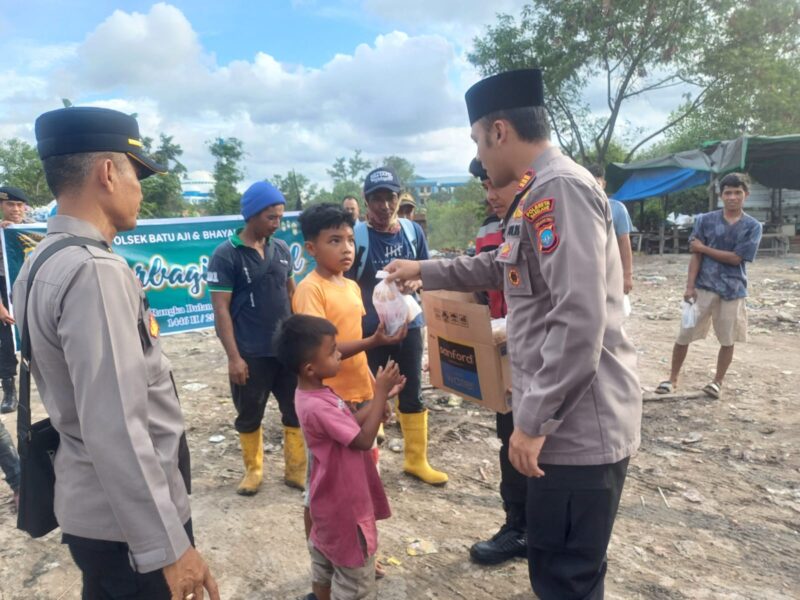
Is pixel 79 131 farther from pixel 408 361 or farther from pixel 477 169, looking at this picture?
pixel 408 361

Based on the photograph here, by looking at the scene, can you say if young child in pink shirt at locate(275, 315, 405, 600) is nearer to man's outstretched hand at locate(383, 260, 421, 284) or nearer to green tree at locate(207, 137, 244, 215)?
man's outstretched hand at locate(383, 260, 421, 284)

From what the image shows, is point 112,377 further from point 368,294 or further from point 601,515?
point 368,294

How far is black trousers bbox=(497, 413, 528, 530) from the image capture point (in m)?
2.85

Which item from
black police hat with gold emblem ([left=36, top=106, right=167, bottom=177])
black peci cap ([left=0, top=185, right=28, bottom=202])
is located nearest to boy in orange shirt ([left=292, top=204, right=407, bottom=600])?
black police hat with gold emblem ([left=36, top=106, right=167, bottom=177])

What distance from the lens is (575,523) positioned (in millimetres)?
1677

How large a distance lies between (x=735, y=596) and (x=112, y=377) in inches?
113

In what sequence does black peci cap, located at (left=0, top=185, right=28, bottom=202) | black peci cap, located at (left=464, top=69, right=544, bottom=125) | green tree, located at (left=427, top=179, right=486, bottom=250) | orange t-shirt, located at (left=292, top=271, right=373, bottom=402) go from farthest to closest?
green tree, located at (left=427, top=179, right=486, bottom=250) < black peci cap, located at (left=0, top=185, right=28, bottom=202) < orange t-shirt, located at (left=292, top=271, right=373, bottom=402) < black peci cap, located at (left=464, top=69, right=544, bottom=125)

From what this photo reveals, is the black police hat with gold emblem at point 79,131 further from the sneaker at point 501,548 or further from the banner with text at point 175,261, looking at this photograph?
the banner with text at point 175,261

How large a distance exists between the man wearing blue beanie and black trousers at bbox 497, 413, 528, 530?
1504mm

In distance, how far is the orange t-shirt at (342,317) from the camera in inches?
109

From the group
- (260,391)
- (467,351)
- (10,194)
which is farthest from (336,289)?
(10,194)

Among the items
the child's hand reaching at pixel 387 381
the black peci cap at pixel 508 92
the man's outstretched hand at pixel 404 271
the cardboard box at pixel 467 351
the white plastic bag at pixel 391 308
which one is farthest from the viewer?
the white plastic bag at pixel 391 308

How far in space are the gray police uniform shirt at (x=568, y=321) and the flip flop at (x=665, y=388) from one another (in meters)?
3.95

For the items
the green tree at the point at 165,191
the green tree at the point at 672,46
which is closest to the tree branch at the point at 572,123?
the green tree at the point at 672,46
